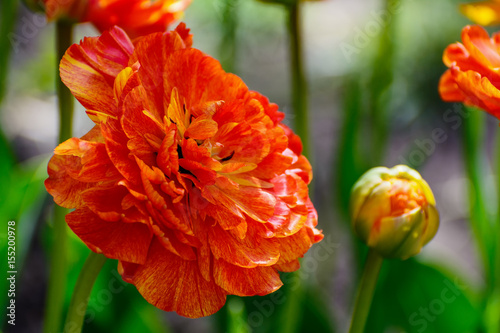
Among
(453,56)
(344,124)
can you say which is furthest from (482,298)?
(453,56)

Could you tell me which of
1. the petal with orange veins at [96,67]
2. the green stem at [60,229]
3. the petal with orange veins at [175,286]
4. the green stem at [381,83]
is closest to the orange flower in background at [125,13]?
the green stem at [60,229]

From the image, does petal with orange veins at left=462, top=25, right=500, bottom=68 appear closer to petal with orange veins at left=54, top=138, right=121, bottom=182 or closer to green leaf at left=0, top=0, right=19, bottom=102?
petal with orange veins at left=54, top=138, right=121, bottom=182

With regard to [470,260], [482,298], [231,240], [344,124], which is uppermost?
[231,240]

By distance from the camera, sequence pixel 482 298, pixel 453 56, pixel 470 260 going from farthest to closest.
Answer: pixel 470 260
pixel 482 298
pixel 453 56

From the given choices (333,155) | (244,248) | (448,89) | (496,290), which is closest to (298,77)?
(448,89)

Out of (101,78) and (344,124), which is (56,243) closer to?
(101,78)
